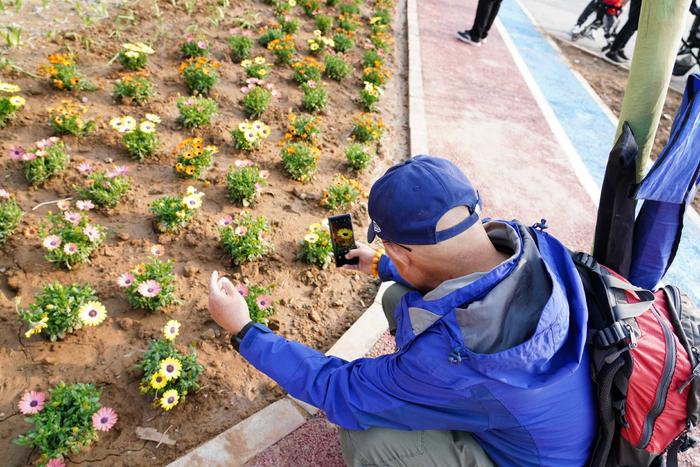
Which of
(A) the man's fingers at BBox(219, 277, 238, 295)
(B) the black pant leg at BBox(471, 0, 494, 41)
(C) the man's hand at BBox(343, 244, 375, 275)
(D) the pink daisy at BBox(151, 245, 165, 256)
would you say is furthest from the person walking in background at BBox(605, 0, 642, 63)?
(A) the man's fingers at BBox(219, 277, 238, 295)

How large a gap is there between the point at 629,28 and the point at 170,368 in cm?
963

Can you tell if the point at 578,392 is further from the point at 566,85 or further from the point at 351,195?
the point at 566,85

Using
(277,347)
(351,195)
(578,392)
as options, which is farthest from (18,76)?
(578,392)

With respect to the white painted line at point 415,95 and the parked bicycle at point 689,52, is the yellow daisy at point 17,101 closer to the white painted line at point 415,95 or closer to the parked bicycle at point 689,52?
the white painted line at point 415,95

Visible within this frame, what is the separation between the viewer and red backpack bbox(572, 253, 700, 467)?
1.46 metres

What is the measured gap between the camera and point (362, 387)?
1662 millimetres

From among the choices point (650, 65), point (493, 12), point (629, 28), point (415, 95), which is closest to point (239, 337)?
point (650, 65)

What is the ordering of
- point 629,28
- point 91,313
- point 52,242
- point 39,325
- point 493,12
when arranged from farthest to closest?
1. point 629,28
2. point 493,12
3. point 52,242
4. point 91,313
5. point 39,325

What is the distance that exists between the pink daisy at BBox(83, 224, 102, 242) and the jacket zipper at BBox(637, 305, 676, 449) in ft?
9.17

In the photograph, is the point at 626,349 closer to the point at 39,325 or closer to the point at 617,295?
the point at 617,295

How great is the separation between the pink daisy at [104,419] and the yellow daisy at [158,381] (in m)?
0.20

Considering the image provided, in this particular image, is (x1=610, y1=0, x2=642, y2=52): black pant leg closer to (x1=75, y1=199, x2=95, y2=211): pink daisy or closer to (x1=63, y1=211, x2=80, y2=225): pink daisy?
(x1=75, y1=199, x2=95, y2=211): pink daisy

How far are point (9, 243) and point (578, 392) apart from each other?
10.0 ft

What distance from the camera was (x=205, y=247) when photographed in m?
3.07
